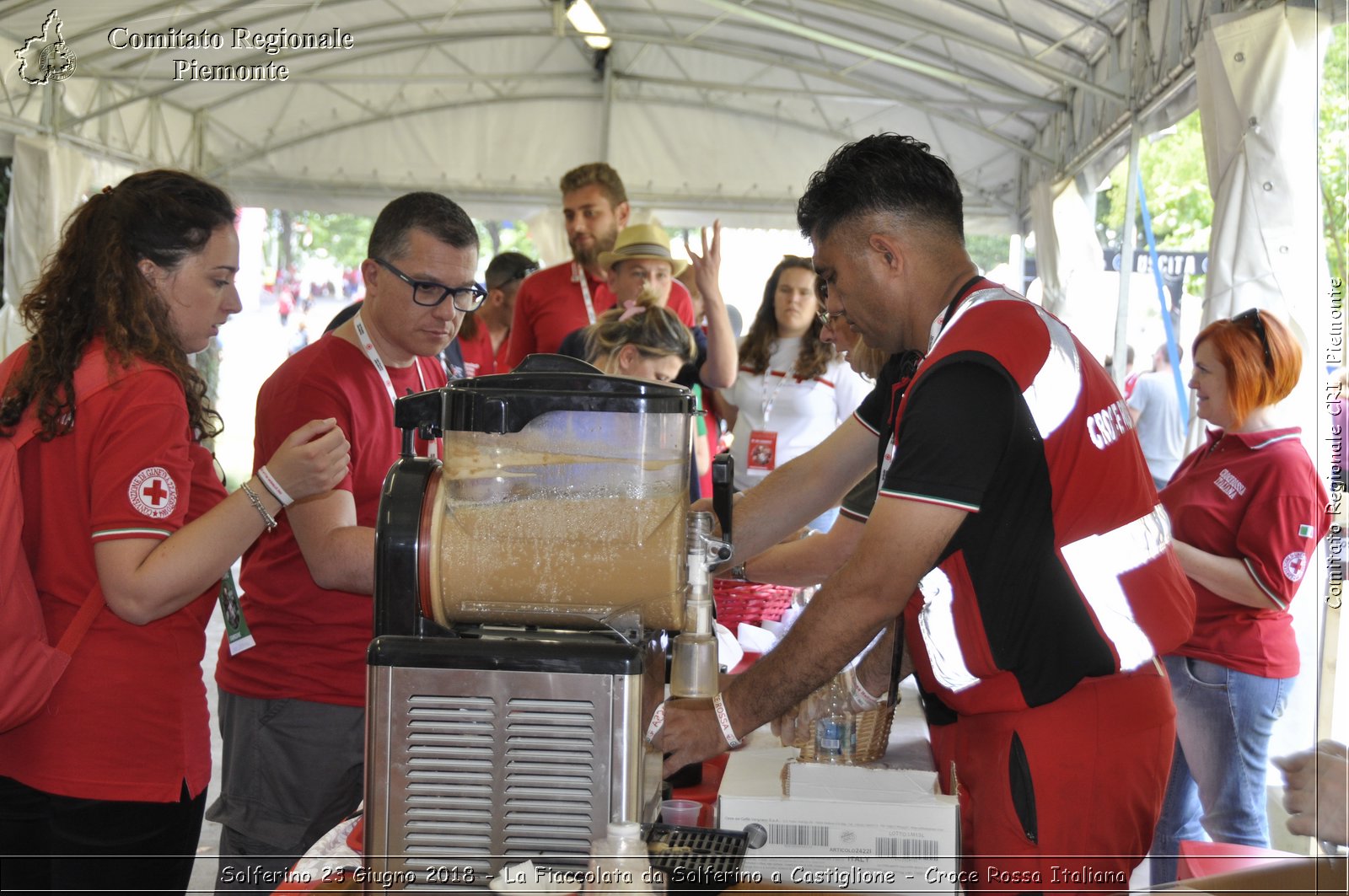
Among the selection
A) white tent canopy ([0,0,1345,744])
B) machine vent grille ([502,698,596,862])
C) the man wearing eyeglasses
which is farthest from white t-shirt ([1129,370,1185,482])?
machine vent grille ([502,698,596,862])

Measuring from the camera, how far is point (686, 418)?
53.1 inches

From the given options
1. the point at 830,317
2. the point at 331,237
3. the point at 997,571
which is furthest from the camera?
the point at 331,237

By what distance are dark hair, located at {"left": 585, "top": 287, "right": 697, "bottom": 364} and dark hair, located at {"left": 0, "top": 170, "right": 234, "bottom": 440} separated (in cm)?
155

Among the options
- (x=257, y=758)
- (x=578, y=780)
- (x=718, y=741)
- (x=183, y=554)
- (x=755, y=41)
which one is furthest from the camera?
(x=755, y=41)

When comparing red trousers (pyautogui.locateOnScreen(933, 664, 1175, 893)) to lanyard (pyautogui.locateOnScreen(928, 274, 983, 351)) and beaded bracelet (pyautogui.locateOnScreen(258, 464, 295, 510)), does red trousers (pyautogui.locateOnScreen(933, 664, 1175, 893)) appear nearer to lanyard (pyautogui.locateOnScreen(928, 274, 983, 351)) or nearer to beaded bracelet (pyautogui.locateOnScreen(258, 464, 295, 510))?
lanyard (pyautogui.locateOnScreen(928, 274, 983, 351))

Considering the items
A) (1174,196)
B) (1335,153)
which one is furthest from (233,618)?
(1174,196)

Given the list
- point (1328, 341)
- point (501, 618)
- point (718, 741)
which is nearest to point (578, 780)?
point (501, 618)

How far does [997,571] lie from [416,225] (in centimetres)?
127

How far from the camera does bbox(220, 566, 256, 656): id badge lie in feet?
6.47

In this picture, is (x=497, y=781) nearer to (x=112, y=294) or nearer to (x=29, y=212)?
(x=112, y=294)

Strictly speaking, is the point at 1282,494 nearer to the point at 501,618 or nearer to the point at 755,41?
the point at 501,618

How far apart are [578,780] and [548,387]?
43cm

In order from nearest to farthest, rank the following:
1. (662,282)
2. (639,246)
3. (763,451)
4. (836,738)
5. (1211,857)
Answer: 1. (836,738)
2. (1211,857)
3. (639,246)
4. (662,282)
5. (763,451)

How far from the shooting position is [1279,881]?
1320mm
